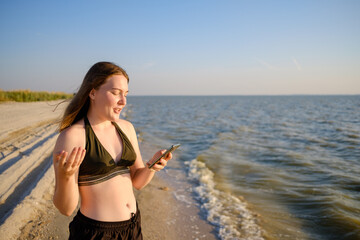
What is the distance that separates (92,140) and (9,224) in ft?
8.84

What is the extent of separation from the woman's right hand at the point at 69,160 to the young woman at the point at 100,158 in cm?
22

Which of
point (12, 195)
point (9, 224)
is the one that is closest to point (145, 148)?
point (12, 195)

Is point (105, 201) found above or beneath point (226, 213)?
above

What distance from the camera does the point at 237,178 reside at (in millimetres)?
7801

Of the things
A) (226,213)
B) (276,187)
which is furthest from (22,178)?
(276,187)

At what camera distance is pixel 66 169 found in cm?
165

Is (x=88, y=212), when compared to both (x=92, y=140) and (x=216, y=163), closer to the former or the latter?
(x=92, y=140)

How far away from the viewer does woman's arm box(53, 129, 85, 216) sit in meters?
1.63

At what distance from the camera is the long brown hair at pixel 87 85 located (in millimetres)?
2074

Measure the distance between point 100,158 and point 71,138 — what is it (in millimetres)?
250

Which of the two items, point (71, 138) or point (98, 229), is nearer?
point (71, 138)

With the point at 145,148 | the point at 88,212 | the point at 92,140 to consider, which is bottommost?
the point at 145,148

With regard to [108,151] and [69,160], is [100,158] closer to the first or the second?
[108,151]

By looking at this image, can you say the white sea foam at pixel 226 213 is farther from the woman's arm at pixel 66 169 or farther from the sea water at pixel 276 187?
the woman's arm at pixel 66 169
